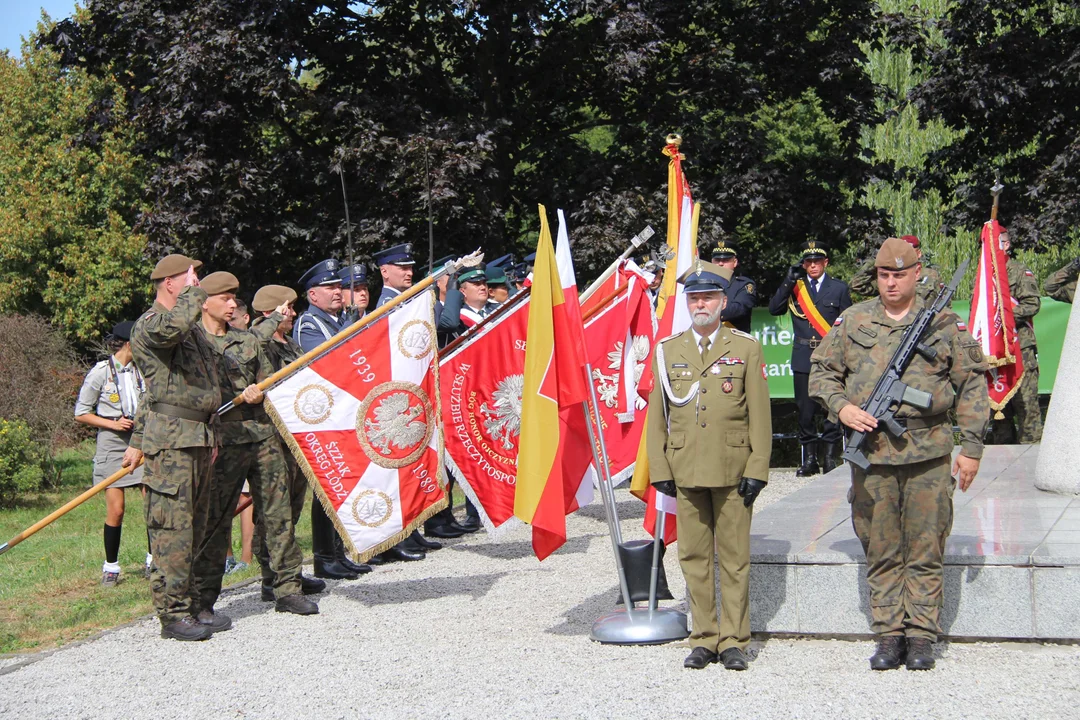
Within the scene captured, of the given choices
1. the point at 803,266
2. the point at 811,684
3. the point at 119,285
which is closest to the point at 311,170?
the point at 803,266

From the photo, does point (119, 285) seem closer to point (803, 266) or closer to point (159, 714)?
point (803, 266)

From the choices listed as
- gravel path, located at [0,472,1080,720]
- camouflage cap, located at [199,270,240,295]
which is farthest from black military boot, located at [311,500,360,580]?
camouflage cap, located at [199,270,240,295]

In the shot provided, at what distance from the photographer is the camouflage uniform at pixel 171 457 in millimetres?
7043

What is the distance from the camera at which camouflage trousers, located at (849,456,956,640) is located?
5.75 metres

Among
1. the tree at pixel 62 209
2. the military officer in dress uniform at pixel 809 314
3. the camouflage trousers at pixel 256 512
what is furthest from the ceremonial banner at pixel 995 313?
the tree at pixel 62 209

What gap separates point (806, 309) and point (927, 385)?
658cm

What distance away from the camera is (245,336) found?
310 inches

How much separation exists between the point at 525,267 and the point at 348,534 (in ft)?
14.9

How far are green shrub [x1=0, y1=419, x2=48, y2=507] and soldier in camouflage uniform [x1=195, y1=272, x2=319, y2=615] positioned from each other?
752cm

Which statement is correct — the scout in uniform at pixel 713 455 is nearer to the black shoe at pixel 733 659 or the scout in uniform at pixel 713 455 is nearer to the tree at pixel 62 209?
the black shoe at pixel 733 659

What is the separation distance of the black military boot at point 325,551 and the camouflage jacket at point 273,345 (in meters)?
1.13

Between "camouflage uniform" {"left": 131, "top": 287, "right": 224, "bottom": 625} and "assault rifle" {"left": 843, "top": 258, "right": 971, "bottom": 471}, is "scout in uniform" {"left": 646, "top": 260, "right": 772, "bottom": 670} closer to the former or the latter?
"assault rifle" {"left": 843, "top": 258, "right": 971, "bottom": 471}

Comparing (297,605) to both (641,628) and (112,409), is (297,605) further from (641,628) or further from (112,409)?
(112,409)

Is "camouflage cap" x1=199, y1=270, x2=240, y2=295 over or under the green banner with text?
over
